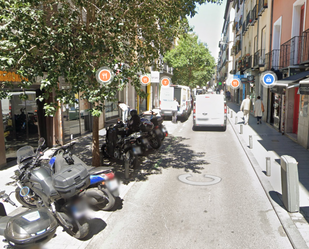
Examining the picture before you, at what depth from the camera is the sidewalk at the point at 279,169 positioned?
4816mm

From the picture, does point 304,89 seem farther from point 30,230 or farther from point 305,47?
point 30,230

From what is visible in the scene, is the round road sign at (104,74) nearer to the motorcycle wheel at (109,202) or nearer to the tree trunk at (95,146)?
the tree trunk at (95,146)

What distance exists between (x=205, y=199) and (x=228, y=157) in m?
4.07

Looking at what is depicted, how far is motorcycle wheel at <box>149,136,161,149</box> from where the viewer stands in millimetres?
10955

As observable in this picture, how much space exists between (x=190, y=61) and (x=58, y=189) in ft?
112

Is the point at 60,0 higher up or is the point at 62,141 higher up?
the point at 60,0

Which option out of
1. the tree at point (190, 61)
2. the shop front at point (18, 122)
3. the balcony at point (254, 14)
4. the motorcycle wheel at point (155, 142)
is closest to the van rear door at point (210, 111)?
the motorcycle wheel at point (155, 142)

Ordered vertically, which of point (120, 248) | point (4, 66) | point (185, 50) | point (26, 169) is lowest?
point (120, 248)

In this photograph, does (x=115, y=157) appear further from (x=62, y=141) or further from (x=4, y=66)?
(x=4, y=66)

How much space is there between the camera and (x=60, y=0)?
25.1 feet

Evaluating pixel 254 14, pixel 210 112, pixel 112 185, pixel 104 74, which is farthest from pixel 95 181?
pixel 254 14

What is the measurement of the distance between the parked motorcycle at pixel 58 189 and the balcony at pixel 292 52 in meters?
11.4

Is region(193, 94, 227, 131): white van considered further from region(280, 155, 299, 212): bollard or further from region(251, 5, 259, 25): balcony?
region(251, 5, 259, 25): balcony

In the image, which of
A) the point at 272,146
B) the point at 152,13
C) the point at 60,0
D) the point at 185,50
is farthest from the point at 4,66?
the point at 185,50
